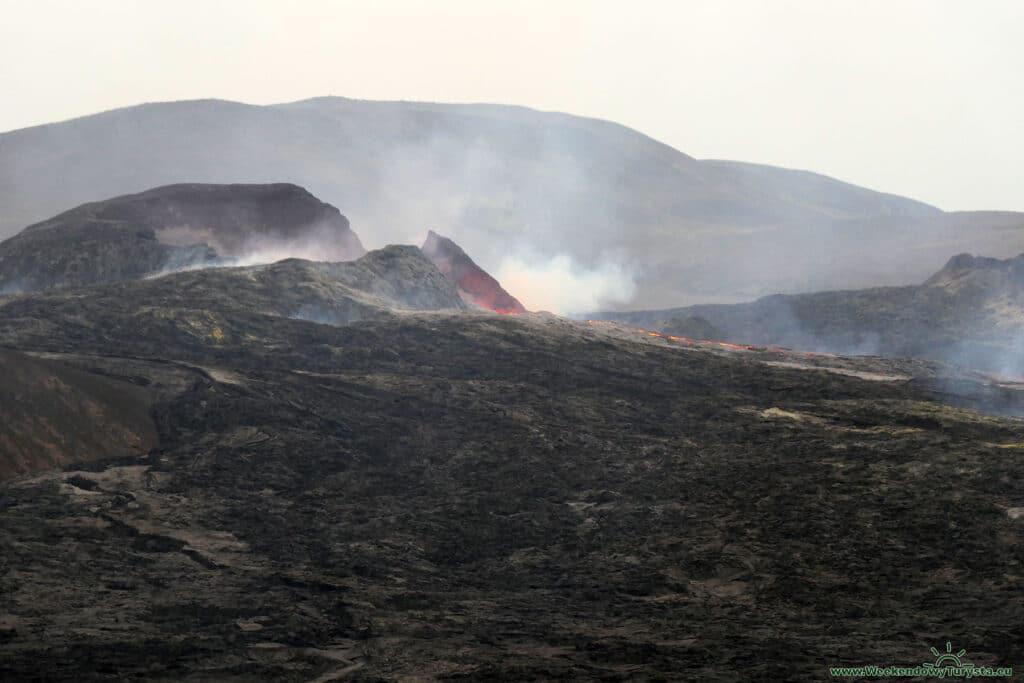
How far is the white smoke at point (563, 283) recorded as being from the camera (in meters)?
82.7

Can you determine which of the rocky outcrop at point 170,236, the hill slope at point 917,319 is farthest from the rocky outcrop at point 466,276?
the hill slope at point 917,319

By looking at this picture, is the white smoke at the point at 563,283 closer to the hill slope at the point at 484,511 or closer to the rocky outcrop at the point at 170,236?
the rocky outcrop at the point at 170,236

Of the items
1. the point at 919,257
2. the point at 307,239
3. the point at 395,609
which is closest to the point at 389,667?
the point at 395,609

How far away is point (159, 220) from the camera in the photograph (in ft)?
156

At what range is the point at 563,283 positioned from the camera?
→ 102250mm

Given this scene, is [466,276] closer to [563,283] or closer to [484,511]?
[484,511]

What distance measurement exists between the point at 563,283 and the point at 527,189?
4786 cm

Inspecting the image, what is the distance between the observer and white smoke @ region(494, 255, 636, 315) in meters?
82.7

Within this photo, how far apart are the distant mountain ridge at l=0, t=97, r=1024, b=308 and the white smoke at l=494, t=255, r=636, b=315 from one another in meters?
1.88

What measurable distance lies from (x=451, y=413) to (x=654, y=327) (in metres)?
42.6

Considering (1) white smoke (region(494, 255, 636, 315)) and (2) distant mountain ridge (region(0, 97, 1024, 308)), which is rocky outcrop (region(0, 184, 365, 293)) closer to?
(1) white smoke (region(494, 255, 636, 315))

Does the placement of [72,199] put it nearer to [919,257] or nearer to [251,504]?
[919,257]

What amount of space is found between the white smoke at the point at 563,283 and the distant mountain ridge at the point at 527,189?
74.0 inches

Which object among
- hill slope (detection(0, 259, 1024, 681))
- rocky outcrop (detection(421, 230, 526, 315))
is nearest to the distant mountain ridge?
rocky outcrop (detection(421, 230, 526, 315))
